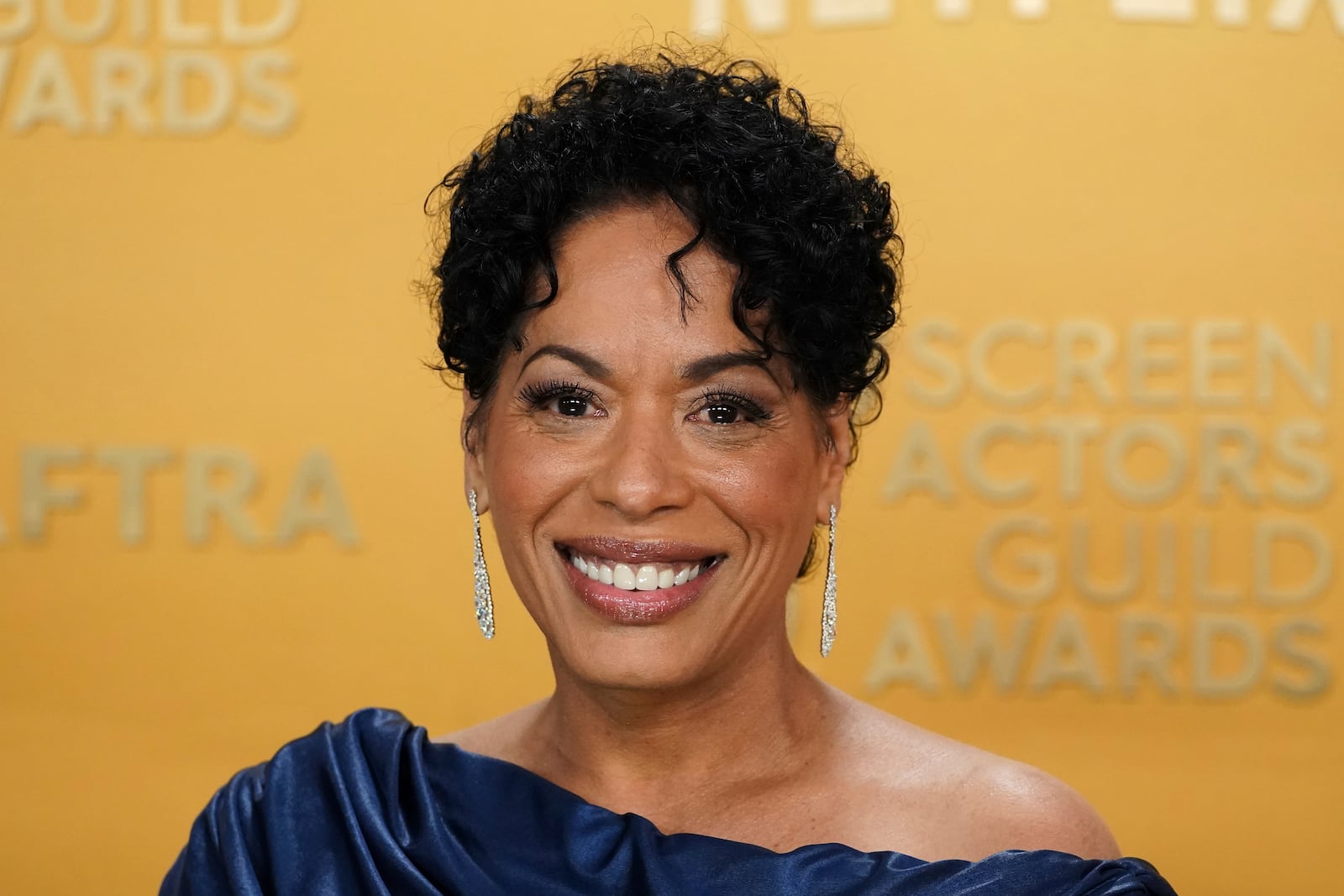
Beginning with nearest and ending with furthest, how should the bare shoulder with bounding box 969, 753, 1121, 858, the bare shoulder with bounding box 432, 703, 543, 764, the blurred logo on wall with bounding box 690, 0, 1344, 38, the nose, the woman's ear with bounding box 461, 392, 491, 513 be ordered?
1. the nose
2. the bare shoulder with bounding box 969, 753, 1121, 858
3. the woman's ear with bounding box 461, 392, 491, 513
4. the bare shoulder with bounding box 432, 703, 543, 764
5. the blurred logo on wall with bounding box 690, 0, 1344, 38

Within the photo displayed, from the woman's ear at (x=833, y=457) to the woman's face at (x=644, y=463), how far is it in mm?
57

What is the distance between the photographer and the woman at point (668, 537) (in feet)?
4.98

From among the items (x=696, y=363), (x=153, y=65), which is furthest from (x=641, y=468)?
(x=153, y=65)

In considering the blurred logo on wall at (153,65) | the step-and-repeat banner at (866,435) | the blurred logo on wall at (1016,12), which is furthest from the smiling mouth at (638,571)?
the blurred logo on wall at (153,65)

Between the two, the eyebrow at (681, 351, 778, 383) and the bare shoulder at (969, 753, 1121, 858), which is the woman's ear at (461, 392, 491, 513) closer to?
the eyebrow at (681, 351, 778, 383)

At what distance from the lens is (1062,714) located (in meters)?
3.50

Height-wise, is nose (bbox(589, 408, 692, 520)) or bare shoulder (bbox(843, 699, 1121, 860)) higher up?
nose (bbox(589, 408, 692, 520))

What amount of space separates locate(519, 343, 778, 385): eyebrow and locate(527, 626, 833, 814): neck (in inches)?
11.8

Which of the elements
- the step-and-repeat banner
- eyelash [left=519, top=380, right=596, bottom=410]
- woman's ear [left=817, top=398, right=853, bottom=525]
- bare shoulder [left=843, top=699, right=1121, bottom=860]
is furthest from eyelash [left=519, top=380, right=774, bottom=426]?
the step-and-repeat banner

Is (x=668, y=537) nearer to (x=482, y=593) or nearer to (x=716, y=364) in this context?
(x=716, y=364)

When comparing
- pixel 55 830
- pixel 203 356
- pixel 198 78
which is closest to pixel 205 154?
pixel 198 78

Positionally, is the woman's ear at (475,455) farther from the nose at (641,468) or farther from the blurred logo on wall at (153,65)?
the blurred logo on wall at (153,65)

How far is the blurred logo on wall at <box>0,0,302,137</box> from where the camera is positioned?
11.7ft

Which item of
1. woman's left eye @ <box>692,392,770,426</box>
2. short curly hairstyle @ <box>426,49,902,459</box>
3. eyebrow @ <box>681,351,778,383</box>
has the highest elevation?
short curly hairstyle @ <box>426,49,902,459</box>
